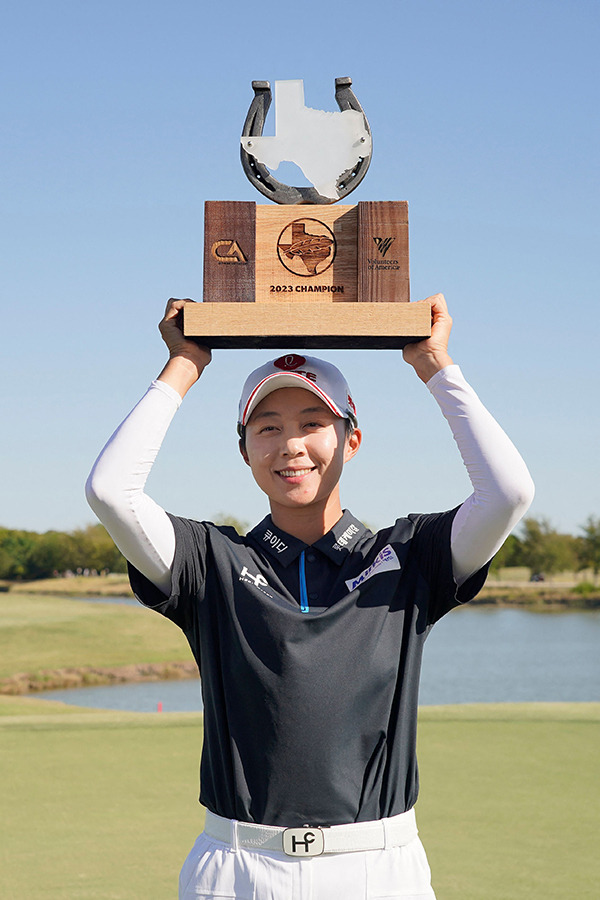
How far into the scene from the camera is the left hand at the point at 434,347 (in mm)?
2061

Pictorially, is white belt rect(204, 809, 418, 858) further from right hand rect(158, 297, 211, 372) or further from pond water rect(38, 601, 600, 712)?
pond water rect(38, 601, 600, 712)

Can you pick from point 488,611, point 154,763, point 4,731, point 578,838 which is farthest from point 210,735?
point 488,611

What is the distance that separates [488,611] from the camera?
4941 cm

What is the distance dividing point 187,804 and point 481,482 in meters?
3.06

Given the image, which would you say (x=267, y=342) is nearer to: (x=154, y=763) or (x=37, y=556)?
(x=154, y=763)

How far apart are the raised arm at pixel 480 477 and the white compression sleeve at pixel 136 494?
56 centimetres

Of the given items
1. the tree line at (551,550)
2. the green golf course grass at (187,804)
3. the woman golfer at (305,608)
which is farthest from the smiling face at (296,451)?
the tree line at (551,550)

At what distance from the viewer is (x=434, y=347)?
6.76 feet

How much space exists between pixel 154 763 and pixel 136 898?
1857 mm

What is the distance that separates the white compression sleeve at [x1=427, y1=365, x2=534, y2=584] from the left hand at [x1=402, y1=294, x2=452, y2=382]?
7 centimetres

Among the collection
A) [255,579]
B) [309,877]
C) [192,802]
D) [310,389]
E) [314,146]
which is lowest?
[192,802]

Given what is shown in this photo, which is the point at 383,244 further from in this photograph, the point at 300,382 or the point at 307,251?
the point at 300,382

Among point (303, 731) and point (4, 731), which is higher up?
point (303, 731)

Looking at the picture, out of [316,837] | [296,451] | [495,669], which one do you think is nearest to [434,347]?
[296,451]
